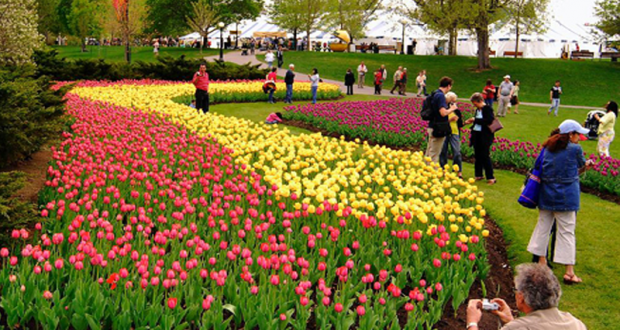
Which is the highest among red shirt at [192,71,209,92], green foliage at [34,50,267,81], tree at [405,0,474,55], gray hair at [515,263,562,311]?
tree at [405,0,474,55]

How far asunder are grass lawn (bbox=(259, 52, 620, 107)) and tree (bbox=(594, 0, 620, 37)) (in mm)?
2596

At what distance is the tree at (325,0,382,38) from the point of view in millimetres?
59000

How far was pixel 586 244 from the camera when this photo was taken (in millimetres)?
8008

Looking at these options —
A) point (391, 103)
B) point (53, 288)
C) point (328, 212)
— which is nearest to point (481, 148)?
point (328, 212)

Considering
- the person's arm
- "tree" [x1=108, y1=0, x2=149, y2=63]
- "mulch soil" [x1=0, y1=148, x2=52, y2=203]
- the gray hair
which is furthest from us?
"tree" [x1=108, y1=0, x2=149, y2=63]

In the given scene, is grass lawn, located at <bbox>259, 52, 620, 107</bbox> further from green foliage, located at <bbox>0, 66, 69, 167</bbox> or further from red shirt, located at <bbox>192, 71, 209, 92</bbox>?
green foliage, located at <bbox>0, 66, 69, 167</bbox>

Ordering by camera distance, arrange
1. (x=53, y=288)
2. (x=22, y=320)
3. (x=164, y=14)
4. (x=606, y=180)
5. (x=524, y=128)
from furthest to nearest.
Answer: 1. (x=164, y=14)
2. (x=524, y=128)
3. (x=606, y=180)
4. (x=53, y=288)
5. (x=22, y=320)

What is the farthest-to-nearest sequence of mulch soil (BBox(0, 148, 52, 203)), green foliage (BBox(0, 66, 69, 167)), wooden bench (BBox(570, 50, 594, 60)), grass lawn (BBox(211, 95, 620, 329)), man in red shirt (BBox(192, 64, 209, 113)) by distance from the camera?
wooden bench (BBox(570, 50, 594, 60)) → man in red shirt (BBox(192, 64, 209, 113)) → mulch soil (BBox(0, 148, 52, 203)) → green foliage (BBox(0, 66, 69, 167)) → grass lawn (BBox(211, 95, 620, 329))

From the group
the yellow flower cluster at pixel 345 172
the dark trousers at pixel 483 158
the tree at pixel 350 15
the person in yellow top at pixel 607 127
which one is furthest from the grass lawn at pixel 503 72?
the yellow flower cluster at pixel 345 172

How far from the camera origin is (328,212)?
6516mm

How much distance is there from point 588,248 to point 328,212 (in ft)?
12.6

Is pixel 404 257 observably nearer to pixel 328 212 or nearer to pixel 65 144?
pixel 328 212

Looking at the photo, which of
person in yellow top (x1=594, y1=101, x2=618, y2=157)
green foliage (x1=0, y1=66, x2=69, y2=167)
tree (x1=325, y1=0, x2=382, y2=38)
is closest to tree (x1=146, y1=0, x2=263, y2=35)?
tree (x1=325, y1=0, x2=382, y2=38)

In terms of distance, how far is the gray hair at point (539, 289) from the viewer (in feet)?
11.2
